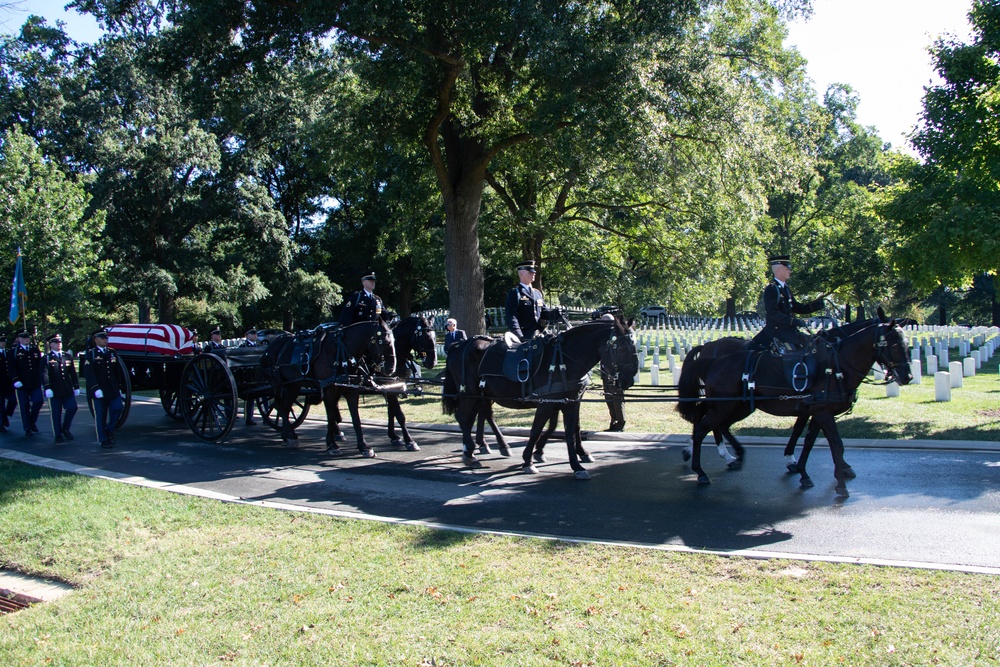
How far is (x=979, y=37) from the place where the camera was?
44.8ft

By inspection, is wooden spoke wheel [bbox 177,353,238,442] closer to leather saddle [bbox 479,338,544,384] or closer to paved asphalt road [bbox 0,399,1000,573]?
paved asphalt road [bbox 0,399,1000,573]

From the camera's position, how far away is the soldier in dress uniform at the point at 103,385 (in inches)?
498

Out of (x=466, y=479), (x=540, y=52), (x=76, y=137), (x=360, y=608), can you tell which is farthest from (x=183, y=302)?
(x=360, y=608)

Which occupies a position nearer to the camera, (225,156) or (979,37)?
(979,37)

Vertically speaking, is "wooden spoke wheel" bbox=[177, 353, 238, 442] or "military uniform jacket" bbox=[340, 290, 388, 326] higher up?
"military uniform jacket" bbox=[340, 290, 388, 326]

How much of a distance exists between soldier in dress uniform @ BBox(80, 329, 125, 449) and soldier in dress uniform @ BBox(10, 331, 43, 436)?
2.19 metres

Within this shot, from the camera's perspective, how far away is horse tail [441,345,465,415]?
37.7ft

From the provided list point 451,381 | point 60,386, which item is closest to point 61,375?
point 60,386

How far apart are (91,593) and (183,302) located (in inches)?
1545

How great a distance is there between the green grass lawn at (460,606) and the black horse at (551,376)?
3.07 metres

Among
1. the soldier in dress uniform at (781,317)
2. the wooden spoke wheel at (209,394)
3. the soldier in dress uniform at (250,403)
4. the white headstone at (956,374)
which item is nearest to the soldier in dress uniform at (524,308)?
the soldier in dress uniform at (781,317)

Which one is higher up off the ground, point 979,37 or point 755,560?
point 979,37

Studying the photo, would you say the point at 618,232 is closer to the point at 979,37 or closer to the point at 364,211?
the point at 979,37

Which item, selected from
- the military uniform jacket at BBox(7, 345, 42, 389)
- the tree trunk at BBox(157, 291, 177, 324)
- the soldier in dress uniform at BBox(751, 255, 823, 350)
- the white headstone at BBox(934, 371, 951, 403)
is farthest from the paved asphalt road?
the tree trunk at BBox(157, 291, 177, 324)
